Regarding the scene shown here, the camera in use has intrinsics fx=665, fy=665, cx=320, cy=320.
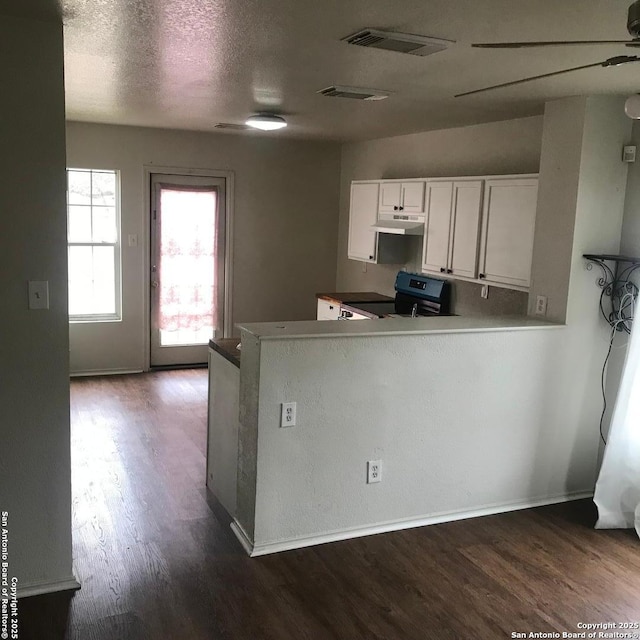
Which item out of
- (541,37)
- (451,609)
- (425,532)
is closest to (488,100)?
(541,37)

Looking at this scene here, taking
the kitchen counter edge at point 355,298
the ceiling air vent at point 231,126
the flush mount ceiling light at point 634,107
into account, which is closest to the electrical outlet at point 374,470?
the flush mount ceiling light at point 634,107

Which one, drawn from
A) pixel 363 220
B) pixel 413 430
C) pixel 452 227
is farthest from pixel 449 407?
pixel 363 220

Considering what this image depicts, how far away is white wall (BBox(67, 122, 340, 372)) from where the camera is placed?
6.47 metres

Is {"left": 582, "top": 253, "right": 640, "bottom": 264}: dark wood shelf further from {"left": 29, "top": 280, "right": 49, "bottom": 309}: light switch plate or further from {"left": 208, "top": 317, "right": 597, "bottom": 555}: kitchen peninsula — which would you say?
{"left": 29, "top": 280, "right": 49, "bottom": 309}: light switch plate

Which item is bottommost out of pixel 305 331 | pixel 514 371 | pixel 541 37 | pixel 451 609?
pixel 451 609

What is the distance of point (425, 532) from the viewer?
3.70 metres

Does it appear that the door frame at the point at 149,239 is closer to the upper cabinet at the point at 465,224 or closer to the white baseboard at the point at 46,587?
the upper cabinet at the point at 465,224

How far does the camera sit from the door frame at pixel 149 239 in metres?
6.59

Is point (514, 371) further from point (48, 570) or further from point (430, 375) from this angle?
point (48, 570)

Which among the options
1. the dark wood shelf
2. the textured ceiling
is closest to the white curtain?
the dark wood shelf

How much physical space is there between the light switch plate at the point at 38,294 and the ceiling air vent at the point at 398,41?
1.61 m

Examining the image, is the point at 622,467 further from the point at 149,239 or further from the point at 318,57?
the point at 149,239

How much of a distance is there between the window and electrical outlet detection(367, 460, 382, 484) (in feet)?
13.0

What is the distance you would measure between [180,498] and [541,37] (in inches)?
121
